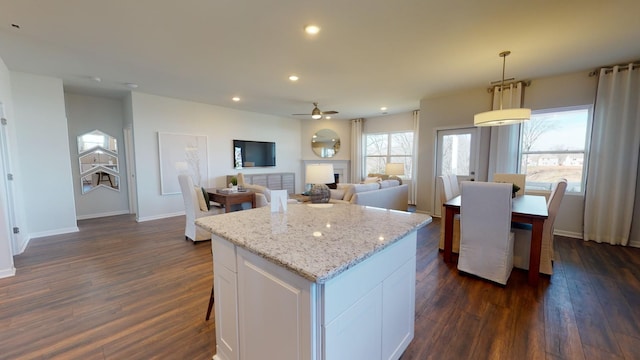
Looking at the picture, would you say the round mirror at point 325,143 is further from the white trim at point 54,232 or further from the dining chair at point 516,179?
the white trim at point 54,232

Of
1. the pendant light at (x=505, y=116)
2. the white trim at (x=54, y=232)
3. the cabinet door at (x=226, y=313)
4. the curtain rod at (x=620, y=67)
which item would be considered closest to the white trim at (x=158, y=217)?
the white trim at (x=54, y=232)

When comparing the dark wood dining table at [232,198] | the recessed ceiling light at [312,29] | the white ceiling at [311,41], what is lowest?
the dark wood dining table at [232,198]

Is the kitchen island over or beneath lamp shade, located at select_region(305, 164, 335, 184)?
beneath

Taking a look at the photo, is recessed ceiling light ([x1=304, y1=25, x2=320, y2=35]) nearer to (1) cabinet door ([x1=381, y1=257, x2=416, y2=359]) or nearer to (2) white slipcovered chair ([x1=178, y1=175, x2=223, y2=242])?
(1) cabinet door ([x1=381, y1=257, x2=416, y2=359])

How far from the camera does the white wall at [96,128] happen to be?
511 centimetres

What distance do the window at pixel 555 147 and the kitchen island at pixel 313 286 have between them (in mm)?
4052

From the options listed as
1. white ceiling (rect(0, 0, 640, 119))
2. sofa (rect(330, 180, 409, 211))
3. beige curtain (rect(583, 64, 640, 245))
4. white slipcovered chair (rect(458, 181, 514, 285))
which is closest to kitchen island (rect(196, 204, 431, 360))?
white slipcovered chair (rect(458, 181, 514, 285))

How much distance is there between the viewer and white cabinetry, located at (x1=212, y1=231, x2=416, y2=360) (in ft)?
3.39

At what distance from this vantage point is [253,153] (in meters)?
6.92

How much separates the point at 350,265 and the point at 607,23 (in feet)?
11.6

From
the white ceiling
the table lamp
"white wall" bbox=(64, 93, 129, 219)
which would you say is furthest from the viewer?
"white wall" bbox=(64, 93, 129, 219)

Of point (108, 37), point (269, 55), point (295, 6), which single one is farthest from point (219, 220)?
point (108, 37)

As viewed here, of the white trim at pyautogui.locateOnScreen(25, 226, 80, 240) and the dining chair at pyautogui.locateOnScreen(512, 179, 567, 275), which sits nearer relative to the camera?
the dining chair at pyautogui.locateOnScreen(512, 179, 567, 275)

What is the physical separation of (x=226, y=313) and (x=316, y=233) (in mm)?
724
